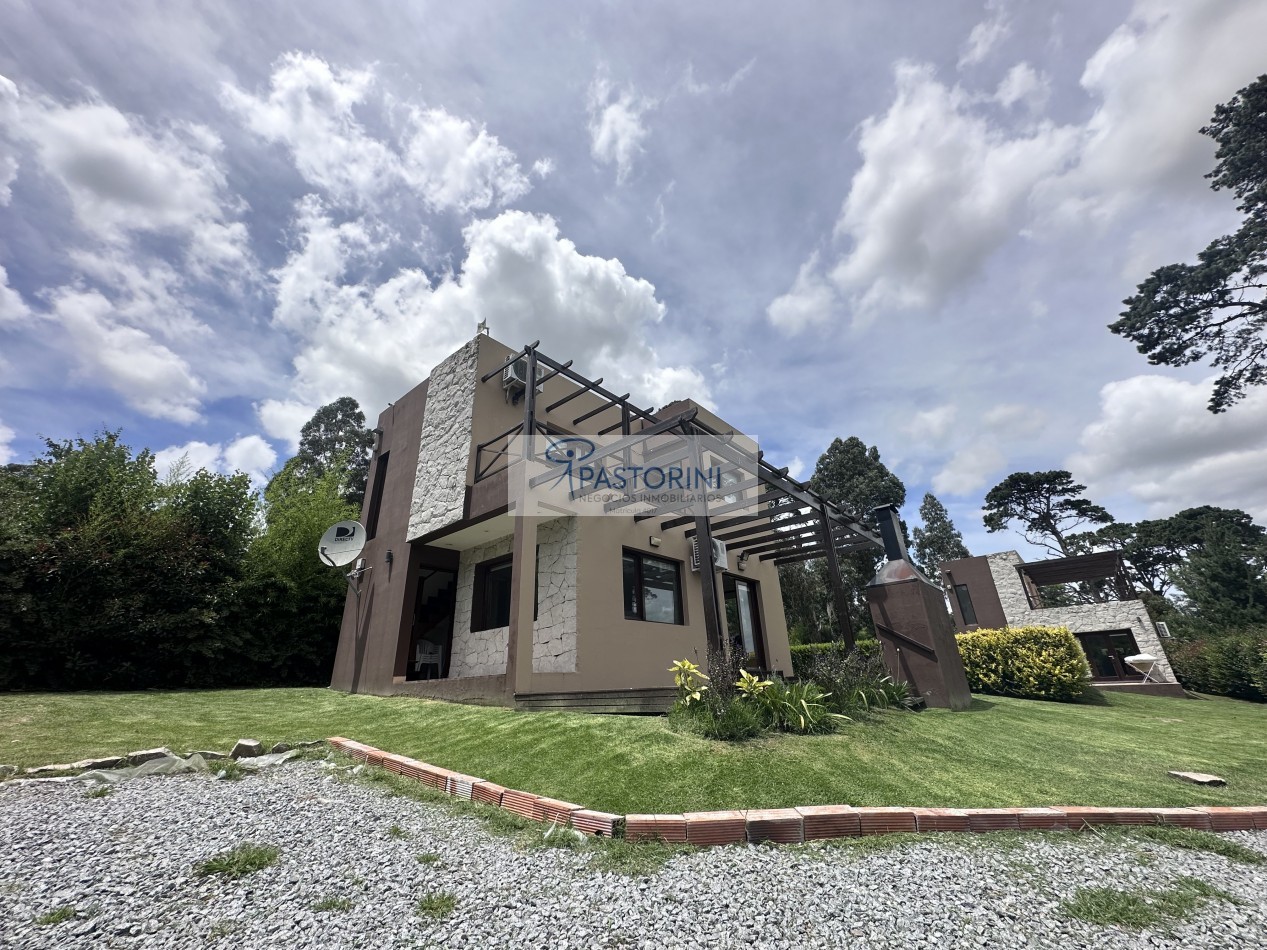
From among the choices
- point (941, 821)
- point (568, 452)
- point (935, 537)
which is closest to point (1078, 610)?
point (935, 537)

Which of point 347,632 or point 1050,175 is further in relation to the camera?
point 347,632

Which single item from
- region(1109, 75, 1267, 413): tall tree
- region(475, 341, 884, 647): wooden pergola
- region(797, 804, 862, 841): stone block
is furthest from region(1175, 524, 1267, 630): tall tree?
region(797, 804, 862, 841): stone block

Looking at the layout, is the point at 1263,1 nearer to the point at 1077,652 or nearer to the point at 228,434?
the point at 1077,652

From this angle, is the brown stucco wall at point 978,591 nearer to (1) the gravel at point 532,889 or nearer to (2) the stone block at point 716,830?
(1) the gravel at point 532,889

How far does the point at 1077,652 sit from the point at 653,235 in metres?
13.6

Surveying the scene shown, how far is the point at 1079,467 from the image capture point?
33.8 metres

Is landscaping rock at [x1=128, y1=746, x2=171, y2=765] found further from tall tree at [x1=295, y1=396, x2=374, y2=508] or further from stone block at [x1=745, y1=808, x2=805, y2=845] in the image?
tall tree at [x1=295, y1=396, x2=374, y2=508]

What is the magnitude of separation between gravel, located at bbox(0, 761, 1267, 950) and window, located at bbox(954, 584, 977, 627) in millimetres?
20487

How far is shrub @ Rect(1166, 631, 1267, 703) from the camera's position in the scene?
13.5 meters

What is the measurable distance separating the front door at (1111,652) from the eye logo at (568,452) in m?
19.7

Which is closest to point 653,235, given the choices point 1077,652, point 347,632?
point 347,632

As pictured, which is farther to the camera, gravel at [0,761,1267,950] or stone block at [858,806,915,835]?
stone block at [858,806,915,835]

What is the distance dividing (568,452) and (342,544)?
17.7ft

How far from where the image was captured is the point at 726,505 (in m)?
9.57
